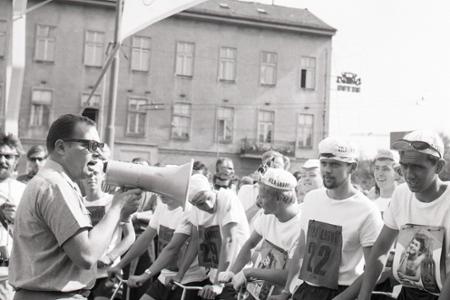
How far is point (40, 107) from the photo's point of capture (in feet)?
107

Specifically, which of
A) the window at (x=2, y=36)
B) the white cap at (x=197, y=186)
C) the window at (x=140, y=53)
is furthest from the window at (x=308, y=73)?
the white cap at (x=197, y=186)

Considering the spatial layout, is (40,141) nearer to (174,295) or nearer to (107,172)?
(174,295)

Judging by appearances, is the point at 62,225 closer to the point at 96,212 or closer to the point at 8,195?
the point at 8,195

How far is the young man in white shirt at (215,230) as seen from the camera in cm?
593

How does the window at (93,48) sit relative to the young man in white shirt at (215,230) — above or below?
above

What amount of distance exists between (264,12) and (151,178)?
112ft

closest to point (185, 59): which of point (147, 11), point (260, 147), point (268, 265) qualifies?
point (260, 147)

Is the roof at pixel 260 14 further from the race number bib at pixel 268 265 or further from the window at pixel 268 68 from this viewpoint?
the race number bib at pixel 268 265

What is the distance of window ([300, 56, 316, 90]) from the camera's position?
36750 mm

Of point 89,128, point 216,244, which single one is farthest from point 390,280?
point 89,128

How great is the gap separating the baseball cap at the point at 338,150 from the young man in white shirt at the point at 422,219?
60cm

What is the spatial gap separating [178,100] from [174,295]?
28.6m

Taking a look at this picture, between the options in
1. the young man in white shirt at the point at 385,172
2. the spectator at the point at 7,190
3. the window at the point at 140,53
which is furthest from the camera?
the window at the point at 140,53

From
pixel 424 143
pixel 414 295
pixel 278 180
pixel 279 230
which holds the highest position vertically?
pixel 424 143
